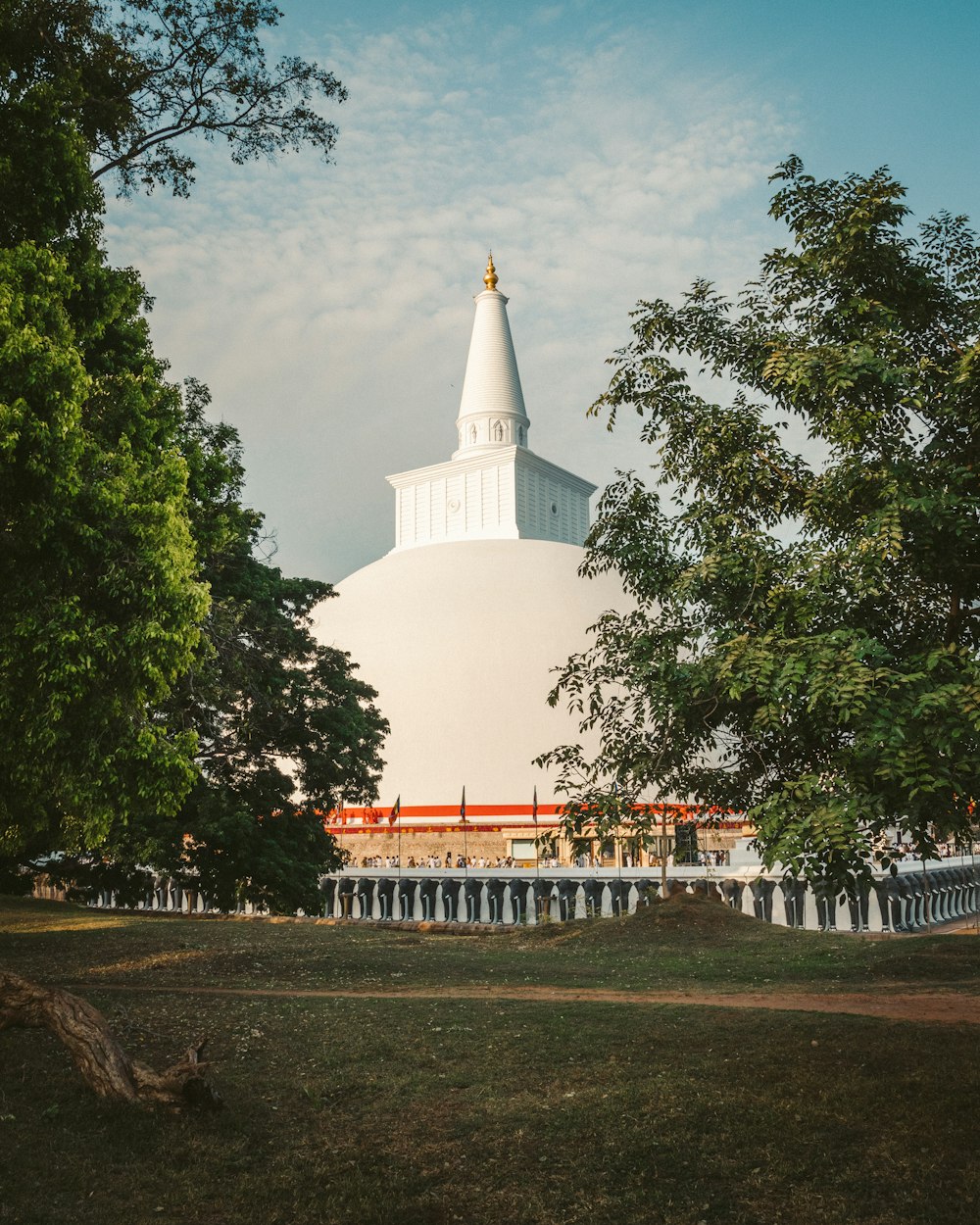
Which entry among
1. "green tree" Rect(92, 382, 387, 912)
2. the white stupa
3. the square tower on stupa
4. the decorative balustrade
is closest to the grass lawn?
"green tree" Rect(92, 382, 387, 912)

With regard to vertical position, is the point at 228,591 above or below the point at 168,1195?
above

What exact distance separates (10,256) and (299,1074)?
6.95 metres

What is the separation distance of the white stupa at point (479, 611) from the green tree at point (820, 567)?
96.5ft

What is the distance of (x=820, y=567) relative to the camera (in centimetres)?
685

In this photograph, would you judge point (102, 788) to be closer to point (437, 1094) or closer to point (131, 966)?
point (437, 1094)

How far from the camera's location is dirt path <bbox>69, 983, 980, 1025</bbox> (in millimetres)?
10695

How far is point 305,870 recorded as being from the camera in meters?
21.5

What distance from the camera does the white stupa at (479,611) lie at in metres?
40.2

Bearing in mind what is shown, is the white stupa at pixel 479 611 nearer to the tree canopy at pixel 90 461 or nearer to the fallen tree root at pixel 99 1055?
the tree canopy at pixel 90 461

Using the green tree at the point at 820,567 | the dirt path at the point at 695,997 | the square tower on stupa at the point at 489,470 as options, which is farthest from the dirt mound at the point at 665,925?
the square tower on stupa at the point at 489,470

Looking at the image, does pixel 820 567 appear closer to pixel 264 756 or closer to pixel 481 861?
pixel 264 756

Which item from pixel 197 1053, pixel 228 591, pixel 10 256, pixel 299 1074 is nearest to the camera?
pixel 197 1053

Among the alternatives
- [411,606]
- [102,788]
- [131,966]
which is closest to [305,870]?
[131,966]

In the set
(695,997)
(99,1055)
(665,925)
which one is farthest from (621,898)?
(99,1055)
